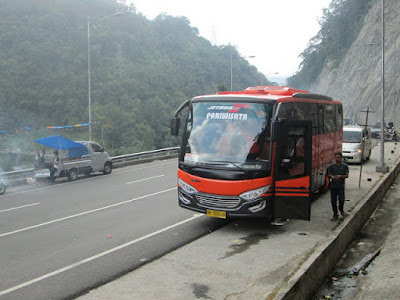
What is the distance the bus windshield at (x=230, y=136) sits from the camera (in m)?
9.54

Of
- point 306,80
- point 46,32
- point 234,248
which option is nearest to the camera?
point 234,248

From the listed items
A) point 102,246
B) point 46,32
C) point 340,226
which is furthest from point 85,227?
point 46,32

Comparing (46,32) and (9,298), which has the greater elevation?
(46,32)

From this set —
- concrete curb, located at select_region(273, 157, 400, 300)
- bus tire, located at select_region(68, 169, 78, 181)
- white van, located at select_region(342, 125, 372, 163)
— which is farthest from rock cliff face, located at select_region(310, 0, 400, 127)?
concrete curb, located at select_region(273, 157, 400, 300)

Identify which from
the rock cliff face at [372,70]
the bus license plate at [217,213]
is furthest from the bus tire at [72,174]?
the rock cliff face at [372,70]

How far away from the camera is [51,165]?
19594 mm

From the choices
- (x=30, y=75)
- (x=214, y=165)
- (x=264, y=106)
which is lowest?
(x=214, y=165)

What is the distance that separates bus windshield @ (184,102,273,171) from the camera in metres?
9.54

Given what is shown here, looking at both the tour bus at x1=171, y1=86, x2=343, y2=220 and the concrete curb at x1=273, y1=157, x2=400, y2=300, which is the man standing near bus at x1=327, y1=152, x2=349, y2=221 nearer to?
the concrete curb at x1=273, y1=157, x2=400, y2=300

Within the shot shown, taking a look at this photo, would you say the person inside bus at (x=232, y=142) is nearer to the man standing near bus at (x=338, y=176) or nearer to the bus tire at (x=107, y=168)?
the man standing near bus at (x=338, y=176)

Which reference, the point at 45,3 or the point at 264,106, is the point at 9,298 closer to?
the point at 264,106

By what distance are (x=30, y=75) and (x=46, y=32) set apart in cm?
1572

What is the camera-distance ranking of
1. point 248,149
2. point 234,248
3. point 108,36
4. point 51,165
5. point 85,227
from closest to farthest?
point 234,248 → point 248,149 → point 85,227 → point 51,165 → point 108,36

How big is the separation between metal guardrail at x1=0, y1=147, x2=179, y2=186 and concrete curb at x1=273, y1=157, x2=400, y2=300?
14.5 metres
